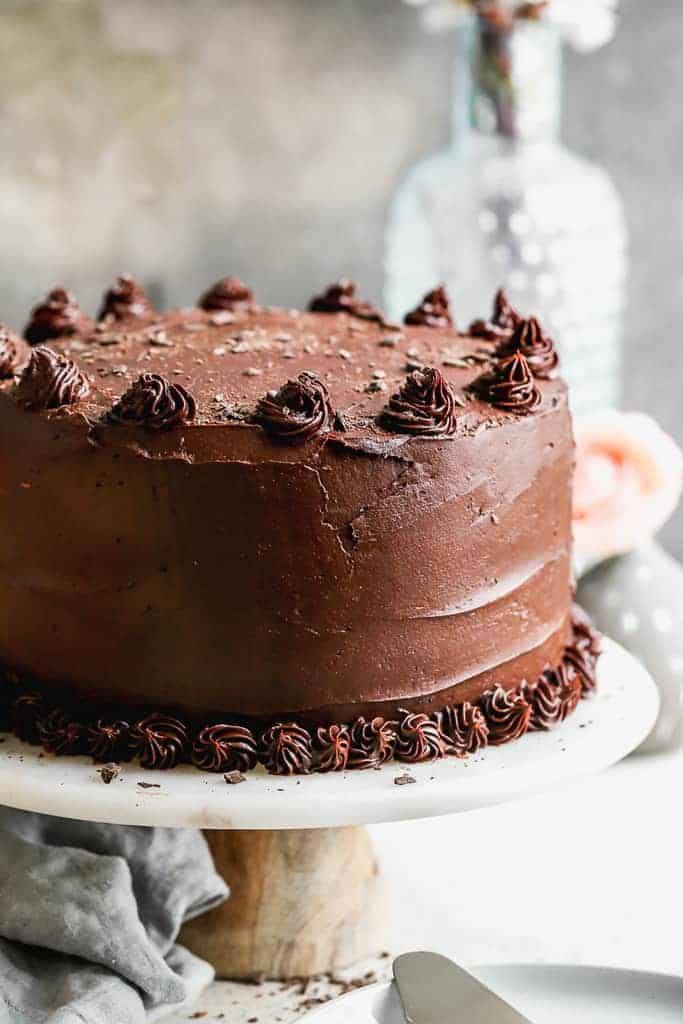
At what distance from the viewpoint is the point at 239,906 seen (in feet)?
6.13

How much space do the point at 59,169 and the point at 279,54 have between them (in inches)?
23.3

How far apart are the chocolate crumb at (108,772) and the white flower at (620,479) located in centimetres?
102

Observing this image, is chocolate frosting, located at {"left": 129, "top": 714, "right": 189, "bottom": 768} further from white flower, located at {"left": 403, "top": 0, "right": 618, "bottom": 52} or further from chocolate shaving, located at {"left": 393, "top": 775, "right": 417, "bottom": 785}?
white flower, located at {"left": 403, "top": 0, "right": 618, "bottom": 52}

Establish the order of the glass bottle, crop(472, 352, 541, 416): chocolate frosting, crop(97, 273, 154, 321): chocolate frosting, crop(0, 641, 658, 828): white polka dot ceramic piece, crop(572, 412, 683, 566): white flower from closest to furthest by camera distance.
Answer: crop(0, 641, 658, 828): white polka dot ceramic piece, crop(472, 352, 541, 416): chocolate frosting, crop(97, 273, 154, 321): chocolate frosting, crop(572, 412, 683, 566): white flower, the glass bottle

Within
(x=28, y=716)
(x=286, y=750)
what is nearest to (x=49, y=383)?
(x=28, y=716)

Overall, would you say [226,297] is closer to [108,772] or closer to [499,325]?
[499,325]

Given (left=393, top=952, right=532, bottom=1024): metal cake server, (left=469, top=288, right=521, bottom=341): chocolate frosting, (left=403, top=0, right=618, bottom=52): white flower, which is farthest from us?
(left=403, top=0, right=618, bottom=52): white flower

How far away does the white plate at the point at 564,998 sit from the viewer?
135 cm

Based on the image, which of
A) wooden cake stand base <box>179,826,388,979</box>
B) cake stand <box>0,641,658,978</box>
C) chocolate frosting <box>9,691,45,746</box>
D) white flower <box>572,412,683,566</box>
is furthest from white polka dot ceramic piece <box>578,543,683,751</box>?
chocolate frosting <box>9,691,45,746</box>

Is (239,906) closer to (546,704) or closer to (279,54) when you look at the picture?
(546,704)

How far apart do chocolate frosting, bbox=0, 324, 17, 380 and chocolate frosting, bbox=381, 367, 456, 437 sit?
1.72 ft

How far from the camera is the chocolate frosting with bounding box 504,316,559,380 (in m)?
1.93

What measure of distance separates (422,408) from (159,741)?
49 centimetres

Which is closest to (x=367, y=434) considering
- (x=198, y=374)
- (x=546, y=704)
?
(x=198, y=374)
